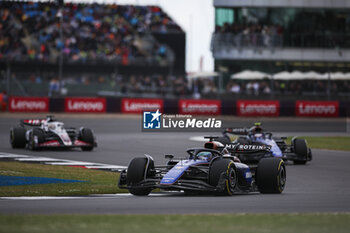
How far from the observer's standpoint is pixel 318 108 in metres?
45.5

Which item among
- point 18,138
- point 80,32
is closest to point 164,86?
point 80,32

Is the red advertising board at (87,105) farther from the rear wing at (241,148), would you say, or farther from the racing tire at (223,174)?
the racing tire at (223,174)

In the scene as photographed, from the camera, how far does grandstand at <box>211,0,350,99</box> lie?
5322 centimetres

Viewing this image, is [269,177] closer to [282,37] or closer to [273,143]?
[273,143]

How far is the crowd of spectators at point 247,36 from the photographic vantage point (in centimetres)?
5306

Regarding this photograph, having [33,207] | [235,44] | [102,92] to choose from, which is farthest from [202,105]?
[33,207]

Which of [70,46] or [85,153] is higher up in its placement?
[70,46]

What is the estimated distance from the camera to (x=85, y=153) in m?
24.0

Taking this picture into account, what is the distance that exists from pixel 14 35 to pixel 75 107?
1023 centimetres

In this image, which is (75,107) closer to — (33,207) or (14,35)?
(14,35)

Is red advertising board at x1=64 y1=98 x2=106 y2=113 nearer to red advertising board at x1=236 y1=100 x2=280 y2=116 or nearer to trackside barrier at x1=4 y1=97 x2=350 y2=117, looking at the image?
trackside barrier at x1=4 y1=97 x2=350 y2=117

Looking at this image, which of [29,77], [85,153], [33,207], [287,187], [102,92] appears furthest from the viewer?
[102,92]

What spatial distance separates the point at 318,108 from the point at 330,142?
14.1 meters

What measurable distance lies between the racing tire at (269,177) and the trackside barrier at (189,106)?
2878cm
